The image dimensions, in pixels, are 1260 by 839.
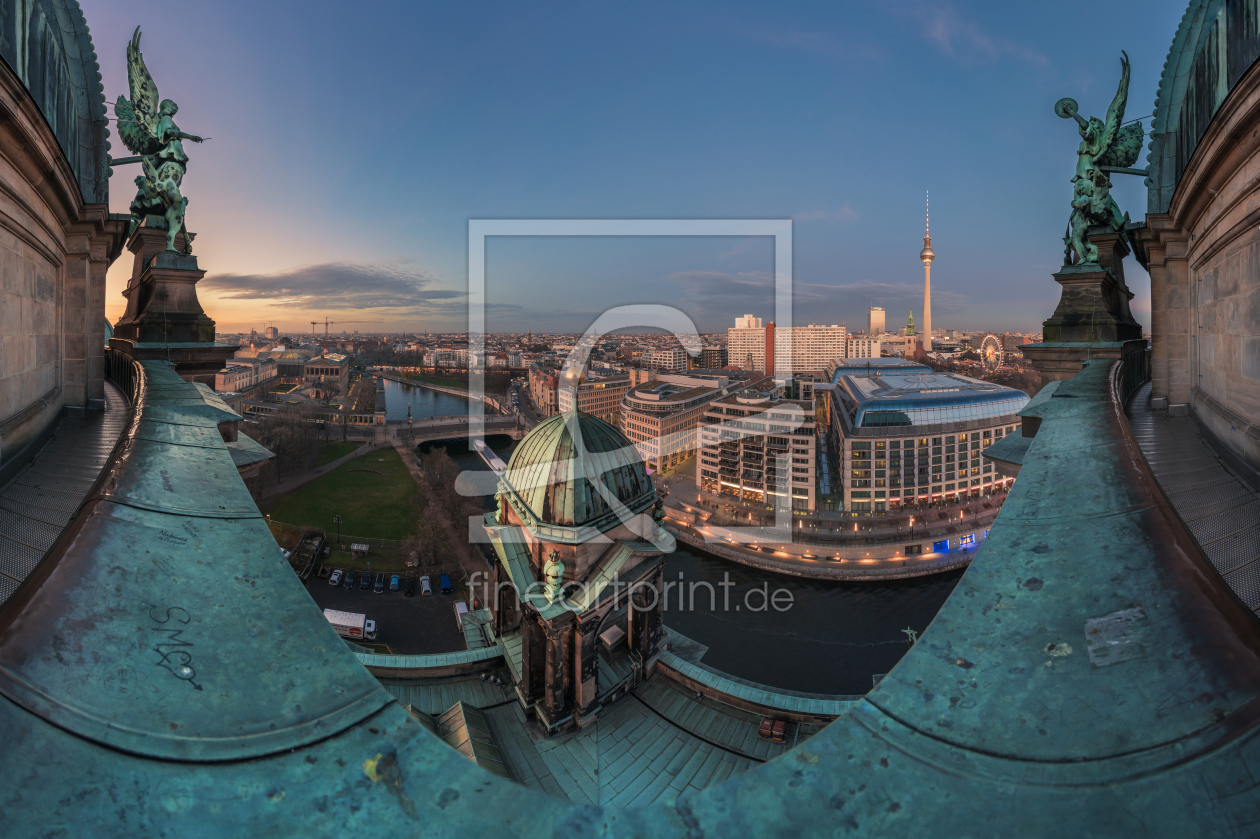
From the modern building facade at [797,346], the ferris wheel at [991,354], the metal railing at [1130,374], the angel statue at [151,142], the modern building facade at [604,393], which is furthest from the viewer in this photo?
the modern building facade at [797,346]

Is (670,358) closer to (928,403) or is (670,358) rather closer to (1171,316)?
(928,403)

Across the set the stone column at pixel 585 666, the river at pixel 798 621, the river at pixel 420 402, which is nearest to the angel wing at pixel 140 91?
the stone column at pixel 585 666

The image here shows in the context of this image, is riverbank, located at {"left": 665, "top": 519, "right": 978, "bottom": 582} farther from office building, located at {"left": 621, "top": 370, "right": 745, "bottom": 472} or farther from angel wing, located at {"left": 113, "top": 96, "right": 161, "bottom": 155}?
angel wing, located at {"left": 113, "top": 96, "right": 161, "bottom": 155}

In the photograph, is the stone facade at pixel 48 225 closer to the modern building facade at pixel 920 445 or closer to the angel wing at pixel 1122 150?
the angel wing at pixel 1122 150

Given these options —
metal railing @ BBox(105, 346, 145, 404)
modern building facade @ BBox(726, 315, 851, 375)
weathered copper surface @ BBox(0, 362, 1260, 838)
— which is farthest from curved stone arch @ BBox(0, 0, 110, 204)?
modern building facade @ BBox(726, 315, 851, 375)

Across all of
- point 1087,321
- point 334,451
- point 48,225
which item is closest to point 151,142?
point 48,225

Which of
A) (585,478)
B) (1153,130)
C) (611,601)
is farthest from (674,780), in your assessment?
(1153,130)
